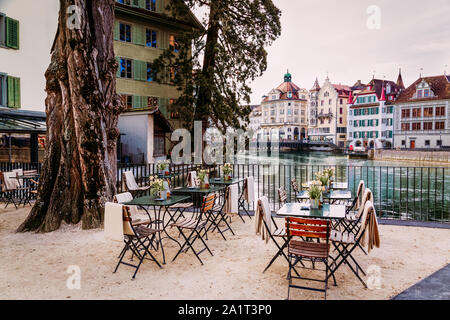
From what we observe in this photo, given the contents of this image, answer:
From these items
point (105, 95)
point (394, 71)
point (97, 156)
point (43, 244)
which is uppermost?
point (394, 71)

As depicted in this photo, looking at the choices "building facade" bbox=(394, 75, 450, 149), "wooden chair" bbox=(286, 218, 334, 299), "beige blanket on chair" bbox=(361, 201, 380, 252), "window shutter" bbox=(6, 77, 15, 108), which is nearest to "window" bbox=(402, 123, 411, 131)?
"building facade" bbox=(394, 75, 450, 149)

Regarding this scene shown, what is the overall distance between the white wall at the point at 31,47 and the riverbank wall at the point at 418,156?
4053 cm

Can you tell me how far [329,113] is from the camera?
80.4 m

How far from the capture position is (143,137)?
2266 centimetres

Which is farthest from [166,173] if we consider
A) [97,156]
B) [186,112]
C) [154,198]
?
[186,112]

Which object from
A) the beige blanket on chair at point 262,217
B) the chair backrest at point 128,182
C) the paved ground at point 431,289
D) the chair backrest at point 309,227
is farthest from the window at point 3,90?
the paved ground at point 431,289

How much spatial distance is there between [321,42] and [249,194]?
658 cm

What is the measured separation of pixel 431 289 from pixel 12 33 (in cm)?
2131

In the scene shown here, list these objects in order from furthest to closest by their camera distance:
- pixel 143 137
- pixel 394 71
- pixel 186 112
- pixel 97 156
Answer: pixel 394 71, pixel 143 137, pixel 186 112, pixel 97 156

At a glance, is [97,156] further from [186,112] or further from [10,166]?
[186,112]

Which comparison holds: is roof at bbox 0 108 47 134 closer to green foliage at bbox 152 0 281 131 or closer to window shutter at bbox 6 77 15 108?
window shutter at bbox 6 77 15 108

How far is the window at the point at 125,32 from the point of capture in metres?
24.4

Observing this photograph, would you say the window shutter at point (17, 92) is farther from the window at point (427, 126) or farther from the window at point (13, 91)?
the window at point (427, 126)

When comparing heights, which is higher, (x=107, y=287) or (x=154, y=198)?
(x=154, y=198)
